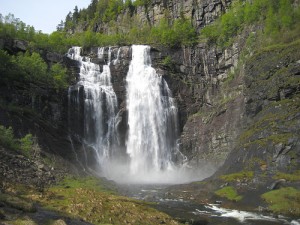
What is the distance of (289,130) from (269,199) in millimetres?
11914

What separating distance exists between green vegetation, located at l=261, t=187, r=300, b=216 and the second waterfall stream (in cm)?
2593

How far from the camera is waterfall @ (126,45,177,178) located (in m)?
64.2

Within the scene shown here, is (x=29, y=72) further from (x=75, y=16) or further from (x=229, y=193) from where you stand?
(x=75, y=16)

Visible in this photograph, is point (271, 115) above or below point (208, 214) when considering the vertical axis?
above

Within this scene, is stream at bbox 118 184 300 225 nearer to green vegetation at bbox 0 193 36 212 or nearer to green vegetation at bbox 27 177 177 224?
green vegetation at bbox 27 177 177 224

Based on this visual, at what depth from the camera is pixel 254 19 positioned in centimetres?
7262

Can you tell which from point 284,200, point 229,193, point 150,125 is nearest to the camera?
point 284,200

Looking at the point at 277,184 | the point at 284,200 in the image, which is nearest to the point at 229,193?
the point at 277,184

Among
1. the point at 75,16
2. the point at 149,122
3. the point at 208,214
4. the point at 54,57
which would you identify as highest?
the point at 75,16

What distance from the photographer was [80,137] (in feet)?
201

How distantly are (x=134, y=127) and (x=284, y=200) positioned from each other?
38531 millimetres

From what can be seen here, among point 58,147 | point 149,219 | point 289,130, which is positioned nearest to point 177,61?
point 58,147

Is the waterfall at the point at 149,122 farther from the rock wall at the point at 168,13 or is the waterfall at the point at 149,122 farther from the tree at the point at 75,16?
the tree at the point at 75,16

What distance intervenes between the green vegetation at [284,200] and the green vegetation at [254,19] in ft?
114
